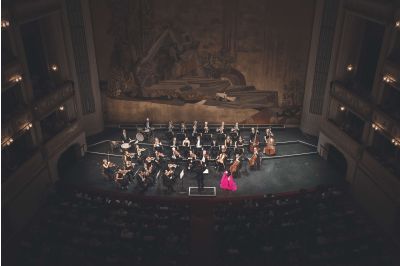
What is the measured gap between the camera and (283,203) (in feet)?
55.9

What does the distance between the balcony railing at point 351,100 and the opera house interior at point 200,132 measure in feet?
0.32

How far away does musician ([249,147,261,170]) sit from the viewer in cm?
2030

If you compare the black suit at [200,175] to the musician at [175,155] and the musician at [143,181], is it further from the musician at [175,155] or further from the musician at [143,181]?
the musician at [143,181]

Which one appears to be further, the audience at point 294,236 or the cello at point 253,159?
the cello at point 253,159

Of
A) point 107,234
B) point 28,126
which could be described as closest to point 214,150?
point 107,234

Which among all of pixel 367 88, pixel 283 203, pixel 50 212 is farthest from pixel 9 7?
pixel 367 88

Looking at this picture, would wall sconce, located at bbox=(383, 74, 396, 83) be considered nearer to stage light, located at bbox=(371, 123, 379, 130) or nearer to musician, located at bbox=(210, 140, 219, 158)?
stage light, located at bbox=(371, 123, 379, 130)

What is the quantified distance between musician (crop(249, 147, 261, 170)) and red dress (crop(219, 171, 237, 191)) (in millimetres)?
1843

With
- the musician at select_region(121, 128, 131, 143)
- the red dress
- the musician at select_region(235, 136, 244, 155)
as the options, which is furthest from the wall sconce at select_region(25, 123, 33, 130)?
the musician at select_region(235, 136, 244, 155)

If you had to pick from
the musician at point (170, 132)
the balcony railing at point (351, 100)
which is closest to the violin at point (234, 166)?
the musician at point (170, 132)

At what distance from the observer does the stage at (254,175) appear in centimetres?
1916

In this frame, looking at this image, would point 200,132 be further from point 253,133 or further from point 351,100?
point 351,100

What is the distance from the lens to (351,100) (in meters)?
19.0

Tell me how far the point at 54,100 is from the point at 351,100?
47.0 ft
